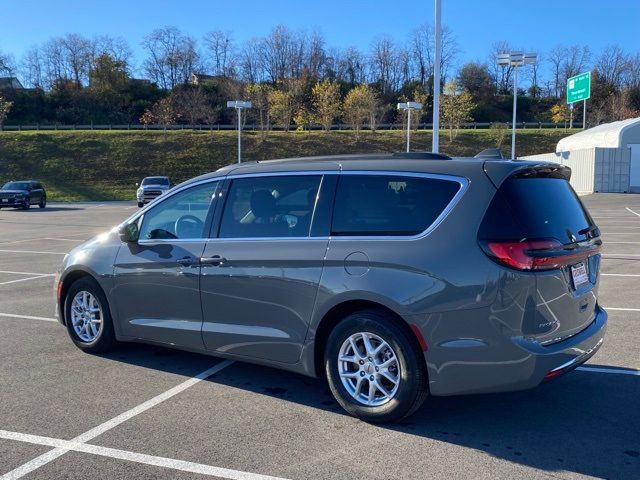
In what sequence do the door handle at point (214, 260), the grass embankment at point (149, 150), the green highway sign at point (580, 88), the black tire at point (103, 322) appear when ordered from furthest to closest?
1. the grass embankment at point (149, 150)
2. the green highway sign at point (580, 88)
3. the black tire at point (103, 322)
4. the door handle at point (214, 260)

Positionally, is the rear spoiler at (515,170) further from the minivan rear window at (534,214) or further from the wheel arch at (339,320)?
the wheel arch at (339,320)

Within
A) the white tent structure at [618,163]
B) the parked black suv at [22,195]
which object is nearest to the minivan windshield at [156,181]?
the parked black suv at [22,195]

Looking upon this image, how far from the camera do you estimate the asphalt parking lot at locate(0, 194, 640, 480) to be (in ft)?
11.7

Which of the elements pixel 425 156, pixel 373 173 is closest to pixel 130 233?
pixel 373 173

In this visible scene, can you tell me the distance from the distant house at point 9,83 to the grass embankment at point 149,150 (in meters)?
33.8

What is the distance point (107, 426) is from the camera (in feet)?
13.6

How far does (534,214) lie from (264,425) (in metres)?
2.30

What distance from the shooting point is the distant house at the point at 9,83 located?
84425 mm

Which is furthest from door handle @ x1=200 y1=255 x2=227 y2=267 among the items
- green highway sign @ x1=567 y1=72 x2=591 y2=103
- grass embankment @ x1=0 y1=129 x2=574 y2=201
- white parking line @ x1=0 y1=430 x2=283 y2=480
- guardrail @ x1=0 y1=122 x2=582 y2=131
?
guardrail @ x1=0 y1=122 x2=582 y2=131

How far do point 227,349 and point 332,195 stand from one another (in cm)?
151

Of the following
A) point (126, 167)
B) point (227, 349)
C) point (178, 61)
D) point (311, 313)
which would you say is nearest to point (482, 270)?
point (311, 313)

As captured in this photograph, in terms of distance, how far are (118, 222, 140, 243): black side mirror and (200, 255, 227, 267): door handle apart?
91 cm

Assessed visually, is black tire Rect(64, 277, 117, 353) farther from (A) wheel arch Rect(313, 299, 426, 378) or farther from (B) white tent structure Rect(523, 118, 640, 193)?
(B) white tent structure Rect(523, 118, 640, 193)

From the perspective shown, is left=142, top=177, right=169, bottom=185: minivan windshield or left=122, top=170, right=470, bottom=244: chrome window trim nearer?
left=122, top=170, right=470, bottom=244: chrome window trim
